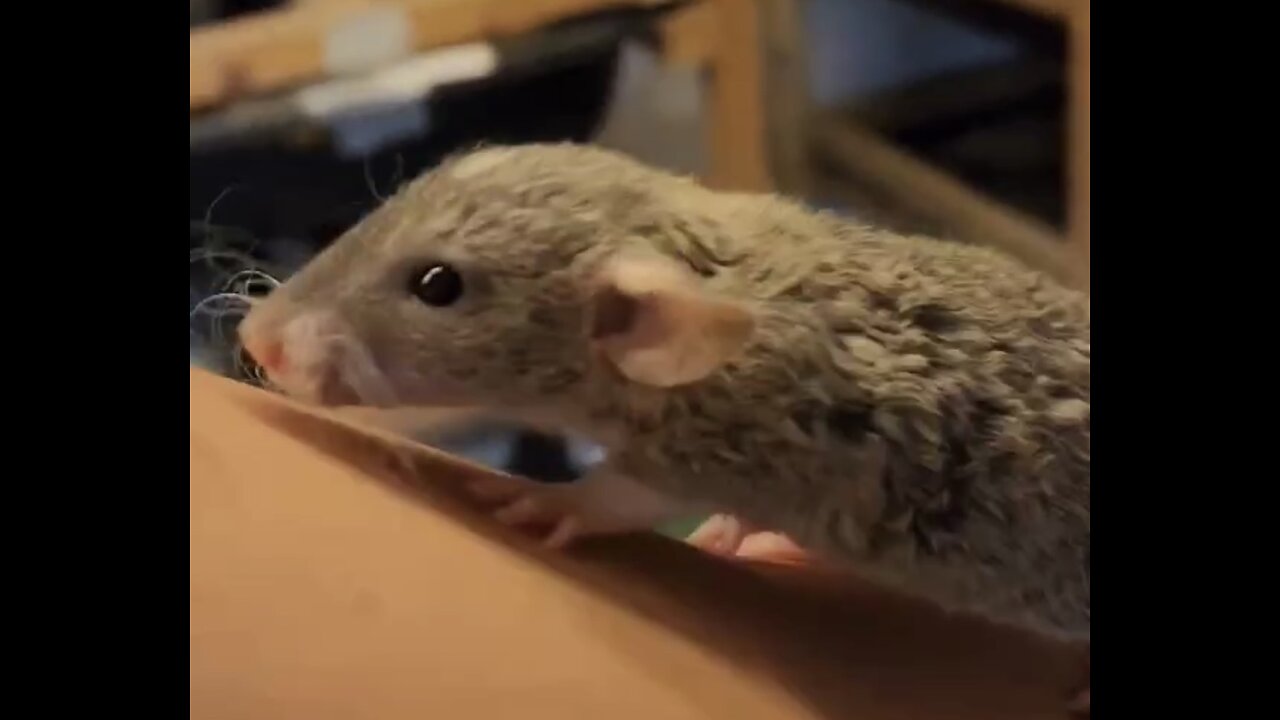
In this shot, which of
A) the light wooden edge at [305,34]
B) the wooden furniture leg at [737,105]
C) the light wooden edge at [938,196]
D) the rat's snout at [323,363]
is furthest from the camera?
the wooden furniture leg at [737,105]

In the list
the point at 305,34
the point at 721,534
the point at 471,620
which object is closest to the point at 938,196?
the point at 305,34

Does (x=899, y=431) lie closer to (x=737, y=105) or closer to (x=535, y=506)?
(x=535, y=506)

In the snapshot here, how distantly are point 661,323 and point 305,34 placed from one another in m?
1.53

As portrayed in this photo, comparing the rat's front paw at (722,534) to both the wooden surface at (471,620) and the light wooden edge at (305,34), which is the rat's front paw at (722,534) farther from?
the light wooden edge at (305,34)

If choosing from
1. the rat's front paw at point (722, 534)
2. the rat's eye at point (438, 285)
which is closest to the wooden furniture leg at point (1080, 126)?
the rat's front paw at point (722, 534)

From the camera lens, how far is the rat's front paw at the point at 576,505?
2.84 feet

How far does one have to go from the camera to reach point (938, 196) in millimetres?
2555

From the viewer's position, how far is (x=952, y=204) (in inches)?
99.1

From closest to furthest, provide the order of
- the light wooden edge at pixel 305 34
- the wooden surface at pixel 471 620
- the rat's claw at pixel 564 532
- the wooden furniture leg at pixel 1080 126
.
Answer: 1. the wooden surface at pixel 471 620
2. the rat's claw at pixel 564 532
3. the wooden furniture leg at pixel 1080 126
4. the light wooden edge at pixel 305 34

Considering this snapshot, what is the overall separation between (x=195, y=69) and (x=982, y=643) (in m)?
1.67

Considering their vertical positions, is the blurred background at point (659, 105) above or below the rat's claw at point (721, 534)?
above

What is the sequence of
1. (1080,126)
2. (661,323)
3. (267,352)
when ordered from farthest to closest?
(1080,126) → (267,352) → (661,323)

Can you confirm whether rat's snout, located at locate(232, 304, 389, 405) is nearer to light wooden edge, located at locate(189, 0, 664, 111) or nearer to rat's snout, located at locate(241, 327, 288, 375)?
rat's snout, located at locate(241, 327, 288, 375)

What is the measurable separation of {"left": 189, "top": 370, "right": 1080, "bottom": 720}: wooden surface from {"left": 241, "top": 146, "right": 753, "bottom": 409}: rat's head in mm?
91
